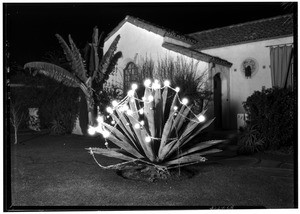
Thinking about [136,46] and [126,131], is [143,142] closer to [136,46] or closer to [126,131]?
[126,131]

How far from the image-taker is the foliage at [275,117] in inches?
289

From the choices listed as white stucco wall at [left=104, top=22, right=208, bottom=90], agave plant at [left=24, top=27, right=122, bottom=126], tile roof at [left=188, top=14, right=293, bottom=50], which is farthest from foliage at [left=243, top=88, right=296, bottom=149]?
agave plant at [left=24, top=27, right=122, bottom=126]

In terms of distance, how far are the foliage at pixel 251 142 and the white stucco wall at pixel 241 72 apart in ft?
14.2

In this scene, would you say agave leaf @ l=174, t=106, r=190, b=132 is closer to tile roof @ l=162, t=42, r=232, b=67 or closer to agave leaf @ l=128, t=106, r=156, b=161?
agave leaf @ l=128, t=106, r=156, b=161

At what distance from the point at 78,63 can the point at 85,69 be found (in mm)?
390

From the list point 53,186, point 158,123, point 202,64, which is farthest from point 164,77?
point 53,186

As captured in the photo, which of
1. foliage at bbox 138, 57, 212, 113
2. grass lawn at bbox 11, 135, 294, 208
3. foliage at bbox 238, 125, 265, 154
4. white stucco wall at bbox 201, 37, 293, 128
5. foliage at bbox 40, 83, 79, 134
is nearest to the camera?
grass lawn at bbox 11, 135, 294, 208

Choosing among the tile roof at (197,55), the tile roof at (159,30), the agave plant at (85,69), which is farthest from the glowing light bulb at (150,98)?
the tile roof at (159,30)

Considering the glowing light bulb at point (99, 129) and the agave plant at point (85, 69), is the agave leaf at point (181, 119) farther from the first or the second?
the agave plant at point (85, 69)

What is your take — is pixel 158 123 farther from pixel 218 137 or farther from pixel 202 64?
pixel 202 64

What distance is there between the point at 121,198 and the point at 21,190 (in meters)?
1.69

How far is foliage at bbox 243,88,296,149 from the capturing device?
7.35 meters

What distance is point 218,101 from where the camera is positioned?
12.4 metres

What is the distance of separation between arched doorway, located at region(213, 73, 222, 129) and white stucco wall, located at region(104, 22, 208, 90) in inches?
88.1
